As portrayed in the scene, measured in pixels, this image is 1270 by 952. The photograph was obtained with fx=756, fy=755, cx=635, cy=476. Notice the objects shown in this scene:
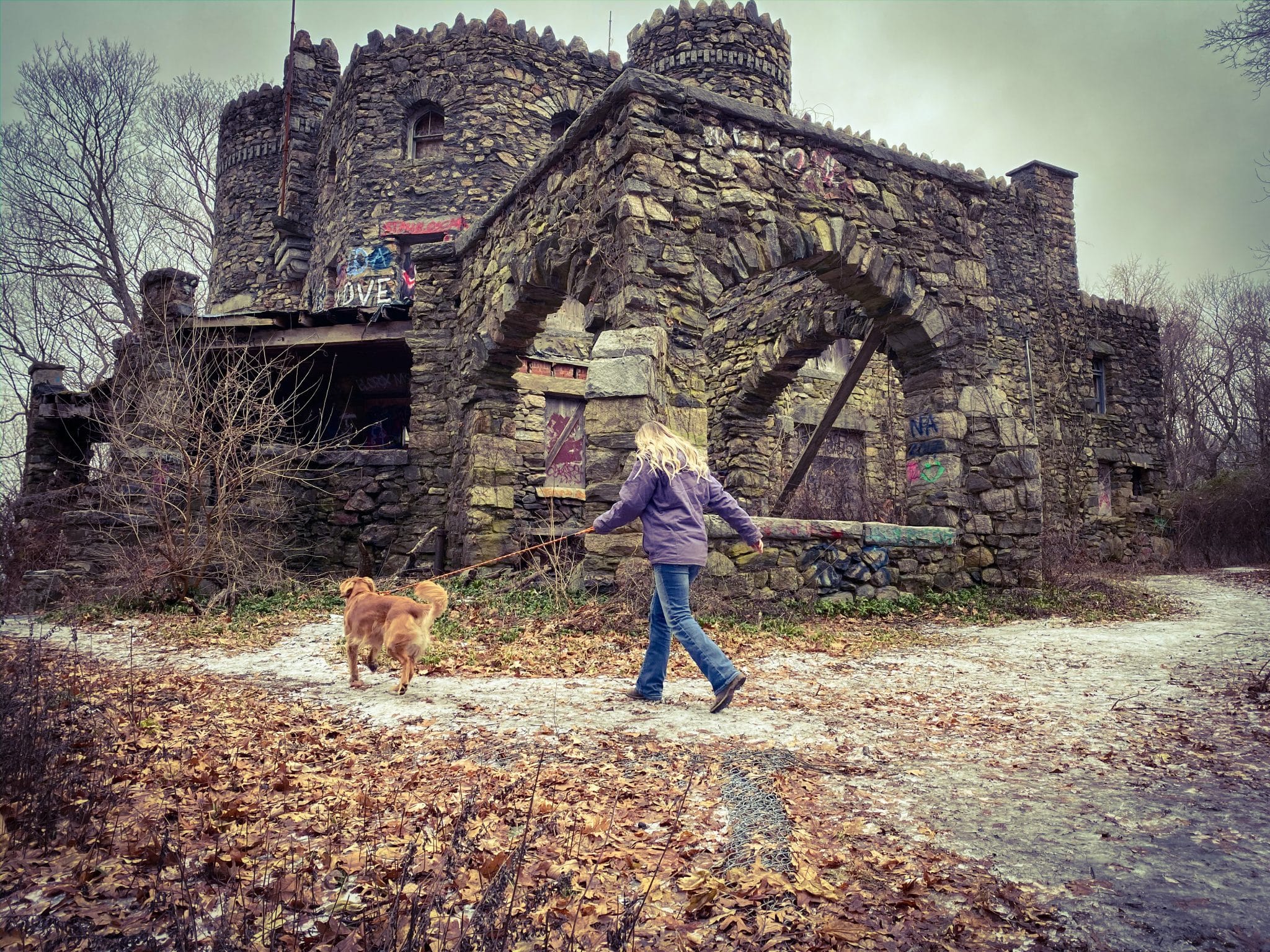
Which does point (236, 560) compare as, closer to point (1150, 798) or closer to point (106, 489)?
point (106, 489)

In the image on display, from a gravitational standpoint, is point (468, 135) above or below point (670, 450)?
above

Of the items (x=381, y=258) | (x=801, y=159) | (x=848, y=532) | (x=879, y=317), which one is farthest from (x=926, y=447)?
(x=381, y=258)

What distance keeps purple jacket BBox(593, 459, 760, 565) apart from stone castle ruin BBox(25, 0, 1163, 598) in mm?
2274

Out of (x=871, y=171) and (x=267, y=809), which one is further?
(x=871, y=171)

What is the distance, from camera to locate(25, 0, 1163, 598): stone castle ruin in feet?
24.0

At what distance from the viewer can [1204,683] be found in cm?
458

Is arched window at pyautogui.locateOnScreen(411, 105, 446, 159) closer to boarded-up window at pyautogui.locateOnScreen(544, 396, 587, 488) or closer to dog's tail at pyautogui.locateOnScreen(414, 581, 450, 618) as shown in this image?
boarded-up window at pyautogui.locateOnScreen(544, 396, 587, 488)

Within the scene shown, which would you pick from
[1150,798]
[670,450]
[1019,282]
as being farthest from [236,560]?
[1019,282]

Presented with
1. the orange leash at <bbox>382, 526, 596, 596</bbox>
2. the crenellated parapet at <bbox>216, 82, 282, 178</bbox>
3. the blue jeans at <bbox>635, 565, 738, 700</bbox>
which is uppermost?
the crenellated parapet at <bbox>216, 82, 282, 178</bbox>

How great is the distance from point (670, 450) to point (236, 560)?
→ 563 cm

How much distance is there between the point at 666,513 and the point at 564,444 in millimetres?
9203

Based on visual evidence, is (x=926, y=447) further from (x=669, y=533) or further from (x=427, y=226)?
(x=427, y=226)

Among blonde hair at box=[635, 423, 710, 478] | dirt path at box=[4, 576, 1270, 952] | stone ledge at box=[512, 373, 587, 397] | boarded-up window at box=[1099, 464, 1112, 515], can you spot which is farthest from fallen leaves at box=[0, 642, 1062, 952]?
boarded-up window at box=[1099, 464, 1112, 515]

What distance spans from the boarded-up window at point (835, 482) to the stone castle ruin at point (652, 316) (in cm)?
8
